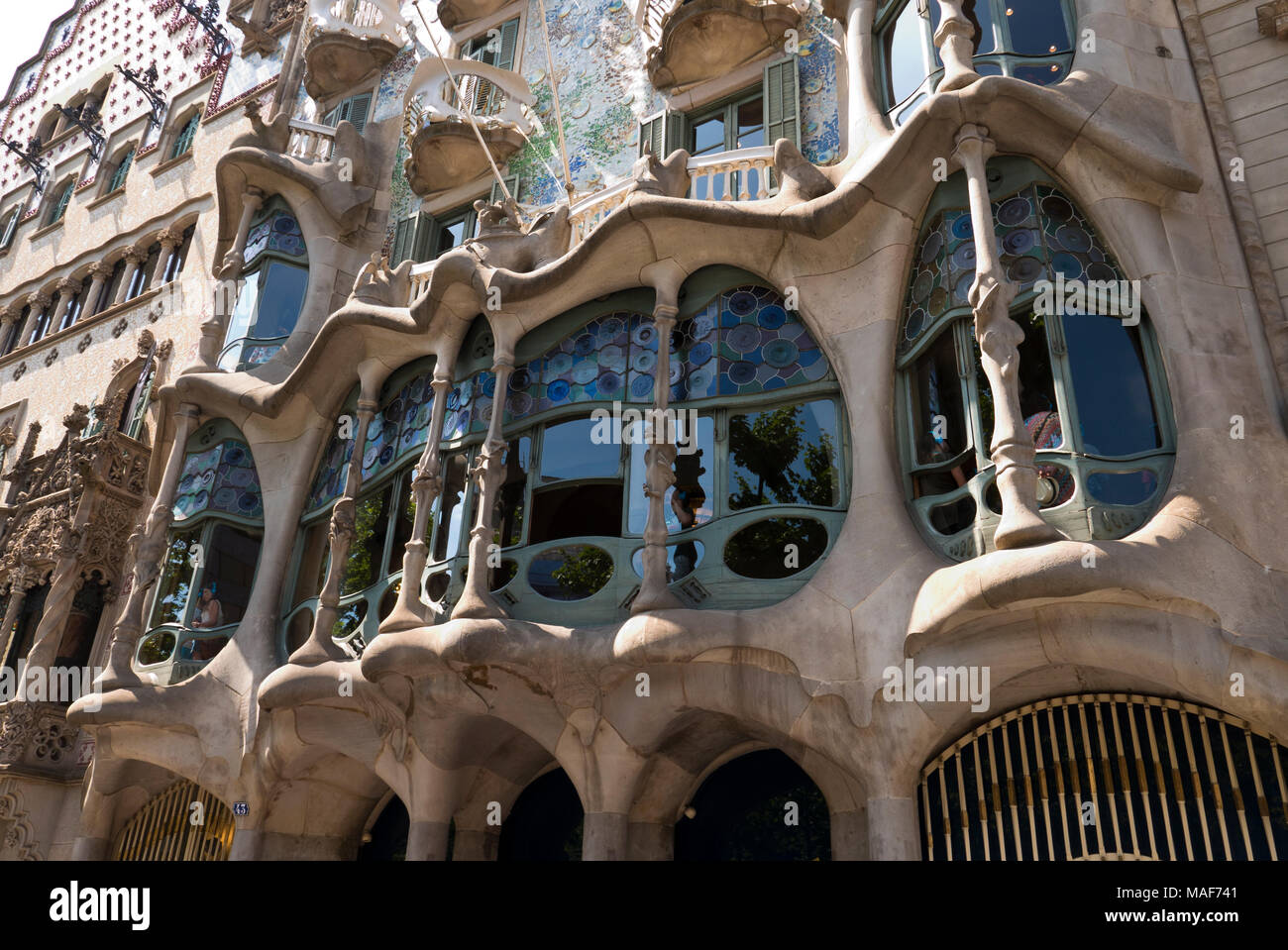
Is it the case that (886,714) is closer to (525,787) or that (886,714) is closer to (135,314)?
(525,787)

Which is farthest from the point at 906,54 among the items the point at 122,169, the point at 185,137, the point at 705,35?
the point at 122,169

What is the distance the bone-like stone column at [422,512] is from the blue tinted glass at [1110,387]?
19.2 feet

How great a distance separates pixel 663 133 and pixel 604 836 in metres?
8.22

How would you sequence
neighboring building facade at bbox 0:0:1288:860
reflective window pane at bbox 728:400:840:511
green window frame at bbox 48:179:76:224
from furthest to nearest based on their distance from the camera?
1. green window frame at bbox 48:179:76:224
2. reflective window pane at bbox 728:400:840:511
3. neighboring building facade at bbox 0:0:1288:860

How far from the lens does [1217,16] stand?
31.8ft

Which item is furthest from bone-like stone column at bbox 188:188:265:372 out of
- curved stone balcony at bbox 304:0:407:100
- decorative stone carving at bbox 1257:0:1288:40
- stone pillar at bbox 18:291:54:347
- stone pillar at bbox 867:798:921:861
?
decorative stone carving at bbox 1257:0:1288:40

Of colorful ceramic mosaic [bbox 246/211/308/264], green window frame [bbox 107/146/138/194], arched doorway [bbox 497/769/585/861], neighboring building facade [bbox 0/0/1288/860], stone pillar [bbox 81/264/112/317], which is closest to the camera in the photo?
neighboring building facade [bbox 0/0/1288/860]

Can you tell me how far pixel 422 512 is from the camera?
9.88 metres

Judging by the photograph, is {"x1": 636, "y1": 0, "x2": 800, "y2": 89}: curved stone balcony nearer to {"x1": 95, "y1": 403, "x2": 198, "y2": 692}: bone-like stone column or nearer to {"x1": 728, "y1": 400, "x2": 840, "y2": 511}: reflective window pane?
{"x1": 728, "y1": 400, "x2": 840, "y2": 511}: reflective window pane

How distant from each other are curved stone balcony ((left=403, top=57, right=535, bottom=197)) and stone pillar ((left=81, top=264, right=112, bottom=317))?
28.6ft

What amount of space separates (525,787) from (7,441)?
13984mm

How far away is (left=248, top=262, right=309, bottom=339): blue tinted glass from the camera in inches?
545

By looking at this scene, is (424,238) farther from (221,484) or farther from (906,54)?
(906,54)
